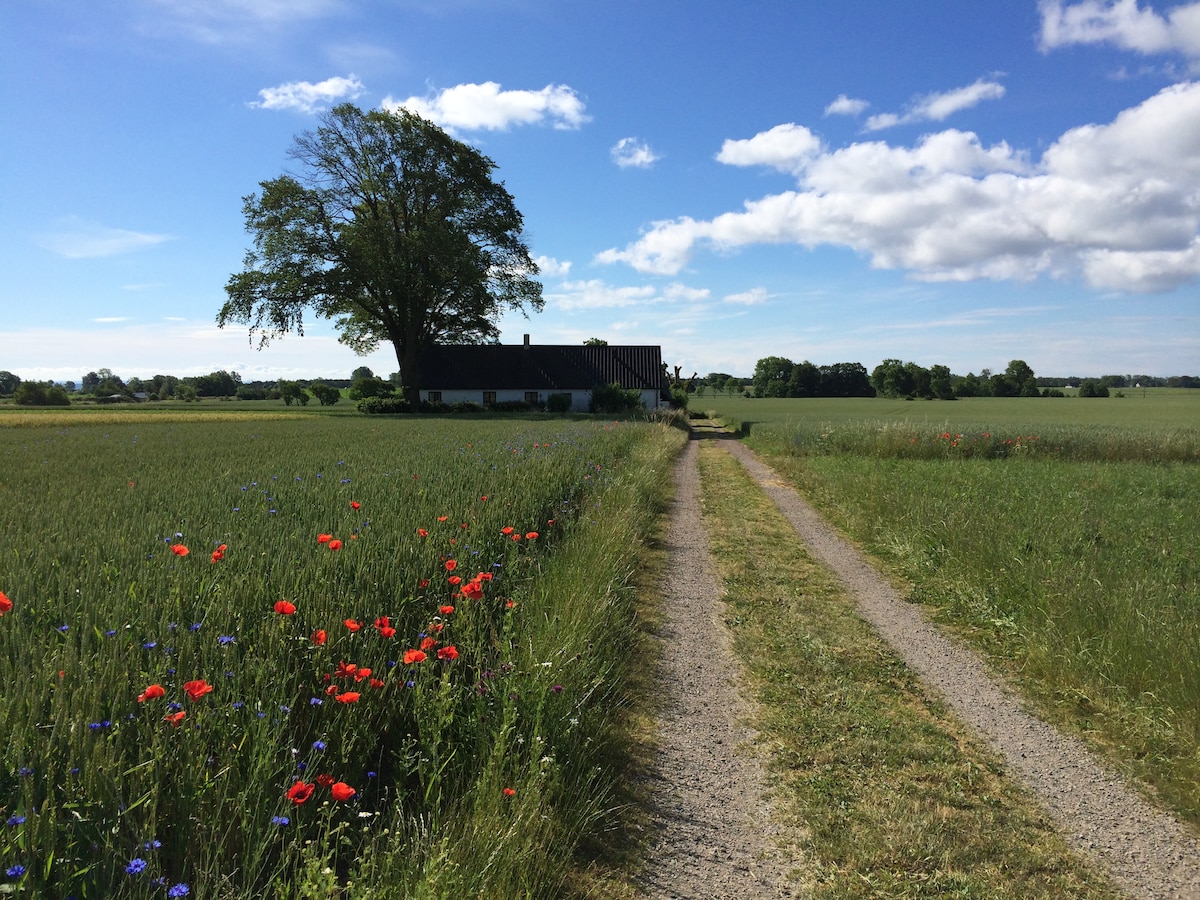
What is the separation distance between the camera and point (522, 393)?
152ft

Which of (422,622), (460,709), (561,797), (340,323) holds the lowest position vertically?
(561,797)

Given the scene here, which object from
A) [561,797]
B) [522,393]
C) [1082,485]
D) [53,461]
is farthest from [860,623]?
[522,393]

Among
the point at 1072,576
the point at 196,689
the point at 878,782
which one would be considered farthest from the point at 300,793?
the point at 1072,576

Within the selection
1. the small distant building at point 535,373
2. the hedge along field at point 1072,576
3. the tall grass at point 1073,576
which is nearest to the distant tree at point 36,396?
the small distant building at point 535,373

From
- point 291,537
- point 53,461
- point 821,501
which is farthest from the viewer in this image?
point 821,501

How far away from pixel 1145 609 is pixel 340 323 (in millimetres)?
46024

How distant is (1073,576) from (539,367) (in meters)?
43.9

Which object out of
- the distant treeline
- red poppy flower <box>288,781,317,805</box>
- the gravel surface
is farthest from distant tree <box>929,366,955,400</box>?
red poppy flower <box>288,781,317,805</box>

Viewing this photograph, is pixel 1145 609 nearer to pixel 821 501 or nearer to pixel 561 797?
pixel 561 797

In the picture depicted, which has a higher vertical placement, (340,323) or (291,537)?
(340,323)

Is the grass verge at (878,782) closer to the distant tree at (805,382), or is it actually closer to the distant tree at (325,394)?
the distant tree at (325,394)

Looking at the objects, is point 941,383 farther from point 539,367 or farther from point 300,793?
point 300,793

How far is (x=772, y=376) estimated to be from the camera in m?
104

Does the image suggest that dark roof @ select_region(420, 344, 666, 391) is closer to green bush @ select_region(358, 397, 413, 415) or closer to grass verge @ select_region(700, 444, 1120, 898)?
green bush @ select_region(358, 397, 413, 415)
